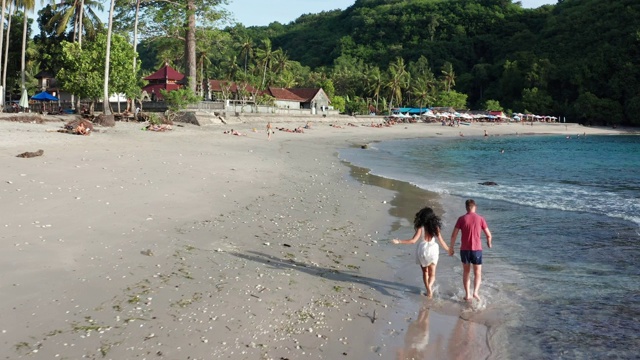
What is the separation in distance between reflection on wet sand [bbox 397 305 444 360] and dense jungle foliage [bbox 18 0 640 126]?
36108 mm

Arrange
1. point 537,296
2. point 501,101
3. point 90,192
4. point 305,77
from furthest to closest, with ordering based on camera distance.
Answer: point 501,101
point 305,77
point 90,192
point 537,296

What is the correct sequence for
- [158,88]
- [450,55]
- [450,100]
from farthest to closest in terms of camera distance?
[450,55] → [450,100] → [158,88]

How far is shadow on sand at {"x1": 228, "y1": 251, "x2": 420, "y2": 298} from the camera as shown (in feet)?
23.9

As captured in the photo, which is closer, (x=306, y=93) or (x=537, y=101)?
(x=306, y=93)

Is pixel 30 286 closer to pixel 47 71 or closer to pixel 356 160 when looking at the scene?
pixel 356 160

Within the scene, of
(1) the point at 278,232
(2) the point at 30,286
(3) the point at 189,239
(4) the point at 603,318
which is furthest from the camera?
(1) the point at 278,232

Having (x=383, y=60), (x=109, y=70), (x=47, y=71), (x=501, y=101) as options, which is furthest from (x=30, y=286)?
(x=383, y=60)

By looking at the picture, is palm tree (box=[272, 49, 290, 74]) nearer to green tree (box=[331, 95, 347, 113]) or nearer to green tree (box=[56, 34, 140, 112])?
green tree (box=[331, 95, 347, 113])

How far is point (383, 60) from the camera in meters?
136

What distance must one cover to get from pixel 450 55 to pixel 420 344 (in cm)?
13764

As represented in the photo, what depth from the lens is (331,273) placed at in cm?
754

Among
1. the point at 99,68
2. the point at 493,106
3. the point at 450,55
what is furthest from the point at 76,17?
the point at 450,55

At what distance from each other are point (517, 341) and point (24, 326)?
5069 mm

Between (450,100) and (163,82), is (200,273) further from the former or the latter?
(450,100)
